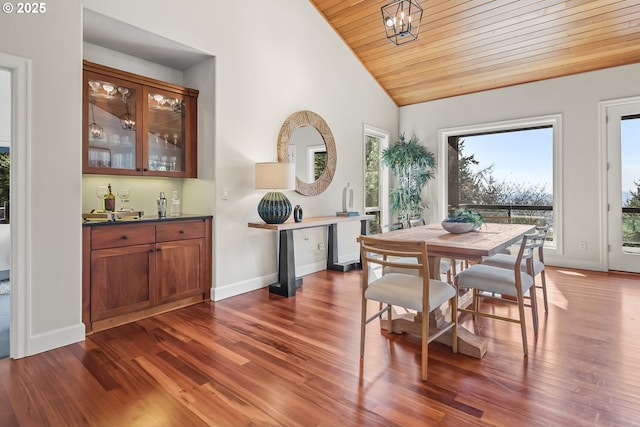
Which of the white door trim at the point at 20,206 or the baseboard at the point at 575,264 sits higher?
the white door trim at the point at 20,206

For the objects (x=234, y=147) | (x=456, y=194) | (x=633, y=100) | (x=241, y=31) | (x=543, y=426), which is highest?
(x=241, y=31)

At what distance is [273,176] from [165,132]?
3.81ft

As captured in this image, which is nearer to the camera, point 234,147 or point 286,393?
point 286,393

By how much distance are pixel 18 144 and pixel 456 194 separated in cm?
574

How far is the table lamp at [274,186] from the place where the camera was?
369 centimetres

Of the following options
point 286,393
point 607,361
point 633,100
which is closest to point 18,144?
point 286,393

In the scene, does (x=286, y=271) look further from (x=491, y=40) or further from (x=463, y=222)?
(x=491, y=40)

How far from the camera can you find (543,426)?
64.4 inches

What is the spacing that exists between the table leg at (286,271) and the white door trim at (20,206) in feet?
6.88

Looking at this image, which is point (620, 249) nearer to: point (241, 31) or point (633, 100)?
point (633, 100)

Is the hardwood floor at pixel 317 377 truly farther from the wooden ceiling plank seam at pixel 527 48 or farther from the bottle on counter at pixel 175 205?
the wooden ceiling plank seam at pixel 527 48

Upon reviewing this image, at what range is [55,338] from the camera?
250cm

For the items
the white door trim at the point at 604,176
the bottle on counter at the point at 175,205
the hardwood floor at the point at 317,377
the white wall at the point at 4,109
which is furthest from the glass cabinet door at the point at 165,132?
the white door trim at the point at 604,176

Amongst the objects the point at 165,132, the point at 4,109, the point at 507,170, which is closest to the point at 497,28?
the point at 507,170
